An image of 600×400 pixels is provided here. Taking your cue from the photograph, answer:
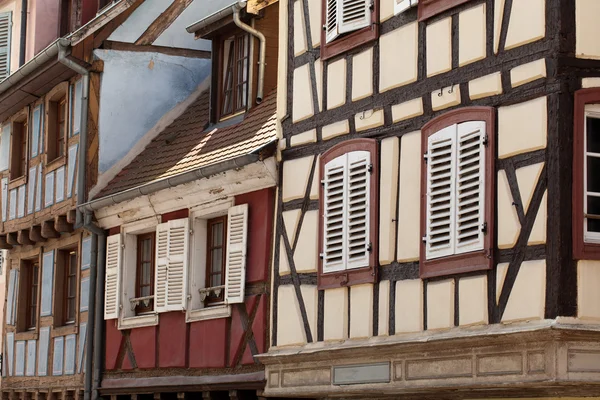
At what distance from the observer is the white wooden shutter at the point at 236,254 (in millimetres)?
17562

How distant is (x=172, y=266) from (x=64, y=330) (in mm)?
3374

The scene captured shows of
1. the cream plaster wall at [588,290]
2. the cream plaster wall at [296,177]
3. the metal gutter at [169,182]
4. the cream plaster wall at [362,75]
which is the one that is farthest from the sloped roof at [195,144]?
the cream plaster wall at [588,290]

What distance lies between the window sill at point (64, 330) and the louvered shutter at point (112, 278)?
3.31 ft

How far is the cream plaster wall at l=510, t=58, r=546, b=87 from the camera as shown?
42.7 ft

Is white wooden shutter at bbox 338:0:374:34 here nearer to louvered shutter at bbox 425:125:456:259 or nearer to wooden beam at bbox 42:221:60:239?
louvered shutter at bbox 425:125:456:259

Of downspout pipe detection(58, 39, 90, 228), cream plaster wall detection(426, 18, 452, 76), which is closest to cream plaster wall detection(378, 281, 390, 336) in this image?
cream plaster wall detection(426, 18, 452, 76)

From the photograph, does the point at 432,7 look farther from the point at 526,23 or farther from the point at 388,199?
the point at 388,199

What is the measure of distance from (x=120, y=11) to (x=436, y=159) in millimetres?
8751

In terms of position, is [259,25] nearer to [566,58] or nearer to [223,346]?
[223,346]

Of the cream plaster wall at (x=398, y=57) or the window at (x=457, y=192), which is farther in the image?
the cream plaster wall at (x=398, y=57)

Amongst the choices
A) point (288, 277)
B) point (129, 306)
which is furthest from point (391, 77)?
point (129, 306)

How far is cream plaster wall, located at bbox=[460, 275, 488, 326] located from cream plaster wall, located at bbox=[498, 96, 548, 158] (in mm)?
1091

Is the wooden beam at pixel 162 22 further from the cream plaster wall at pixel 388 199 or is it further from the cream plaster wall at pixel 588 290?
the cream plaster wall at pixel 588 290

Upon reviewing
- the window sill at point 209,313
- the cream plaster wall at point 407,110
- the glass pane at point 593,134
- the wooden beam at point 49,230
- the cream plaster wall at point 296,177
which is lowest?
the window sill at point 209,313
